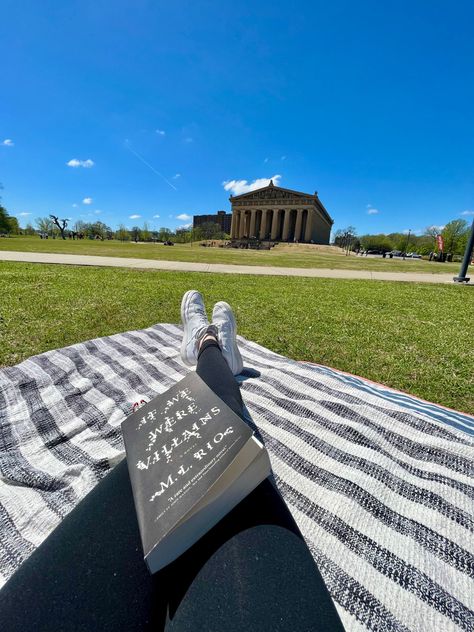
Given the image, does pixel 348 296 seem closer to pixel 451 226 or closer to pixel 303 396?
pixel 303 396

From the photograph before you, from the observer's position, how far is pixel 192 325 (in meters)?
2.23

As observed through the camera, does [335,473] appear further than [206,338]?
No

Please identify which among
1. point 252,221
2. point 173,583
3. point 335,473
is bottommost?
point 335,473

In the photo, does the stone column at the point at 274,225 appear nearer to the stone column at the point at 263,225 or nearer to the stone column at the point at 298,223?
the stone column at the point at 263,225

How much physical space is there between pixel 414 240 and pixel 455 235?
16936 millimetres

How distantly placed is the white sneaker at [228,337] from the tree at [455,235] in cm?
5005

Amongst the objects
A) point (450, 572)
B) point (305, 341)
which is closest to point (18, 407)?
point (450, 572)

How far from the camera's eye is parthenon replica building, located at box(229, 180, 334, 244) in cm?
4981

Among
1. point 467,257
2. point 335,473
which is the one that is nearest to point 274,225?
point 467,257

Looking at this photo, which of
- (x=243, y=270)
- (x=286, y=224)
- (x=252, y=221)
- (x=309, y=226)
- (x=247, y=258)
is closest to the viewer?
(x=243, y=270)

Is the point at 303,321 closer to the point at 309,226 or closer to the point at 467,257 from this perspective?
the point at 467,257

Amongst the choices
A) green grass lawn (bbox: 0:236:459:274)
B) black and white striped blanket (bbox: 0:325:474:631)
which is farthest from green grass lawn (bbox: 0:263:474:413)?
green grass lawn (bbox: 0:236:459:274)

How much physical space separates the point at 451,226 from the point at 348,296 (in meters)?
Result: 48.2

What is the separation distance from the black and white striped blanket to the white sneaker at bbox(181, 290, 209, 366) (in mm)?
217
